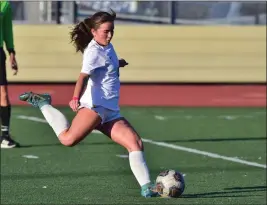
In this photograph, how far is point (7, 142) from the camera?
11547 mm

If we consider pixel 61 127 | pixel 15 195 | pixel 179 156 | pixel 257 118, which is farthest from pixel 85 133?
pixel 257 118

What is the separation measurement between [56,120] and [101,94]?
2.01 ft

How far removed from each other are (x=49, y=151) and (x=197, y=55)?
590 centimetres

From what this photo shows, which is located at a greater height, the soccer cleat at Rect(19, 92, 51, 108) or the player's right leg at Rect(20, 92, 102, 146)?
the soccer cleat at Rect(19, 92, 51, 108)

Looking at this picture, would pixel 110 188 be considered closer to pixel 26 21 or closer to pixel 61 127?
pixel 61 127

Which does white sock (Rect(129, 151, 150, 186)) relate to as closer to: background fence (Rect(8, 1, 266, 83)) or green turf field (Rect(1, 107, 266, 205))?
green turf field (Rect(1, 107, 266, 205))

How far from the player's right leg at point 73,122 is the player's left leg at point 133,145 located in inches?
6.2

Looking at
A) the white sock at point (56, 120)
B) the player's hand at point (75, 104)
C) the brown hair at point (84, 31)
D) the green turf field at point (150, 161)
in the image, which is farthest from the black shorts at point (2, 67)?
the player's hand at point (75, 104)

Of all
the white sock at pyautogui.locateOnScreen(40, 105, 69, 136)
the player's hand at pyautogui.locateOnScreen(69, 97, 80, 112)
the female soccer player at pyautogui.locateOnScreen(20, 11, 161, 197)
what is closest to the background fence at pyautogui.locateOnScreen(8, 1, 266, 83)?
the white sock at pyautogui.locateOnScreen(40, 105, 69, 136)

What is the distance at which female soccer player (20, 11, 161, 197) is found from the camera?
25.9ft

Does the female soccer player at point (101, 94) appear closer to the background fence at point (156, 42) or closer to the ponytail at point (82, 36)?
the ponytail at point (82, 36)

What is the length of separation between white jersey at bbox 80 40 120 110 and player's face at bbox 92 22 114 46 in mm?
42

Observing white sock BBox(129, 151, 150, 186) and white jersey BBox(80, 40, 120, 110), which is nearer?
white jersey BBox(80, 40, 120, 110)

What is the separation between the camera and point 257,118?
14.8 metres
